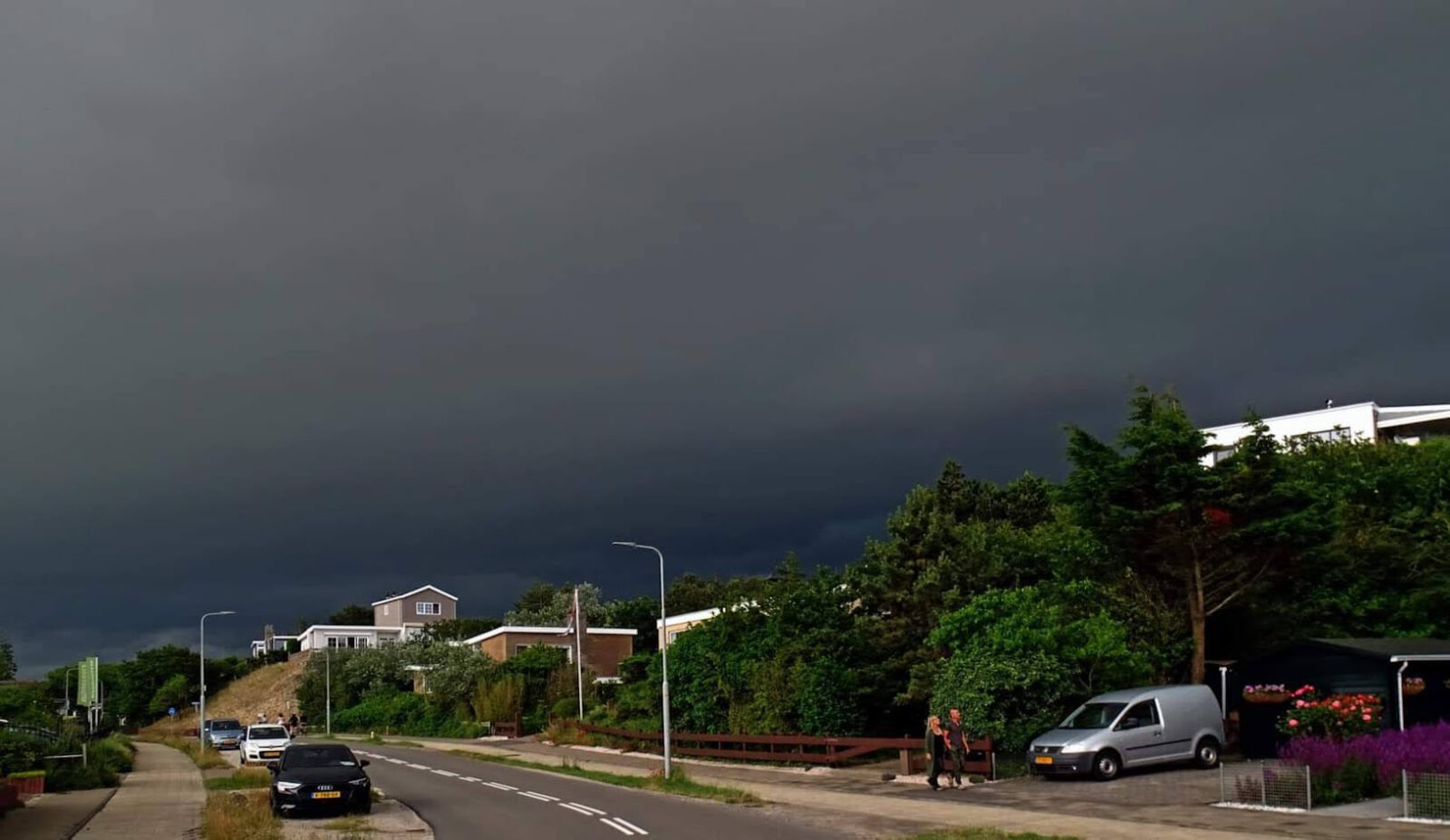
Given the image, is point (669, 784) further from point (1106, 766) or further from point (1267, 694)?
point (1267, 694)

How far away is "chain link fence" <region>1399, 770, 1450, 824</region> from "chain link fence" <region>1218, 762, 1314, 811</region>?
2232 millimetres

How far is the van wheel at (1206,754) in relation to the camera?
95.8 feet

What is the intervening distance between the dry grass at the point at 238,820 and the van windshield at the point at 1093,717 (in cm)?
1786

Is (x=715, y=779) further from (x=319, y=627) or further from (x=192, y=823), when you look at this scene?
(x=319, y=627)

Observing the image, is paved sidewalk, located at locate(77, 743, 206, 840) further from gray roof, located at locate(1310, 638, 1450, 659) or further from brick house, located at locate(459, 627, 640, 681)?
brick house, located at locate(459, 627, 640, 681)

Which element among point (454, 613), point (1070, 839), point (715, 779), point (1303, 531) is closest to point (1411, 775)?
point (1070, 839)

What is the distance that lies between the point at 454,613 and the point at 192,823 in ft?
394

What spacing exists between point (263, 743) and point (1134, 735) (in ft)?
111

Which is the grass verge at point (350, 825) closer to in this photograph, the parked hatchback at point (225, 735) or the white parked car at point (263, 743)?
the white parked car at point (263, 743)

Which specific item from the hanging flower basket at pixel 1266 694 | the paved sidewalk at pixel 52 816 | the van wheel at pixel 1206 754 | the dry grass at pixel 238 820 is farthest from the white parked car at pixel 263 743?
the hanging flower basket at pixel 1266 694

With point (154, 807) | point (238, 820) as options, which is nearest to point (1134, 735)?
point (238, 820)

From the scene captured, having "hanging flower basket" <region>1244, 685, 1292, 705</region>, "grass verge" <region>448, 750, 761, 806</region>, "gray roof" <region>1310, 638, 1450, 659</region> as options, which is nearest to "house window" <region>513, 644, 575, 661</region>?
"grass verge" <region>448, 750, 761, 806</region>

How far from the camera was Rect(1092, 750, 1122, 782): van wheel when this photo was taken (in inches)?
1104

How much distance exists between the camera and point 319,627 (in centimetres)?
13800
